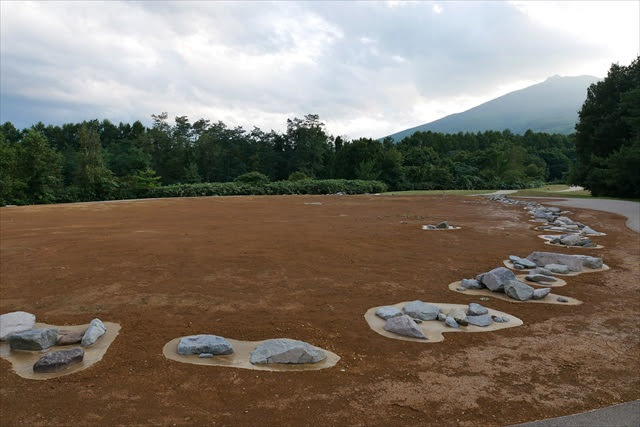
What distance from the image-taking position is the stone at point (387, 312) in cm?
507

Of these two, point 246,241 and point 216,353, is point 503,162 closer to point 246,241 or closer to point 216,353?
point 246,241

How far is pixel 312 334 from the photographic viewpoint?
4566 millimetres

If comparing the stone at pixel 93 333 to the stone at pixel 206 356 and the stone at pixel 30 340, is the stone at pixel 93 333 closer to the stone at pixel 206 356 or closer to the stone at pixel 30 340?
the stone at pixel 30 340

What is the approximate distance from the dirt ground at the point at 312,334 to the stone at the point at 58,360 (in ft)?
0.64

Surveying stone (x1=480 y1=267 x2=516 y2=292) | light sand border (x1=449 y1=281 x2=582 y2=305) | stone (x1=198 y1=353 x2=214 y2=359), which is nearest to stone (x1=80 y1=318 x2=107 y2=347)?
stone (x1=198 y1=353 x2=214 y2=359)

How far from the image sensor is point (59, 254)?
895cm

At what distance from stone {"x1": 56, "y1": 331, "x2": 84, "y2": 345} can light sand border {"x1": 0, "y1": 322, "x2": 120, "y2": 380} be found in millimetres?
44

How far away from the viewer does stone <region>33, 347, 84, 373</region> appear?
12.1ft

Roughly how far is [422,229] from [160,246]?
26.2 feet

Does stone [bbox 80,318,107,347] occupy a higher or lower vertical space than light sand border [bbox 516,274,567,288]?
higher

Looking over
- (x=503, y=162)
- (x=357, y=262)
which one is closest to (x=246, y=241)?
(x=357, y=262)

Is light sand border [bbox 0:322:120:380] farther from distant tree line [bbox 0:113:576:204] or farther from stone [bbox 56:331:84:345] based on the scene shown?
distant tree line [bbox 0:113:576:204]

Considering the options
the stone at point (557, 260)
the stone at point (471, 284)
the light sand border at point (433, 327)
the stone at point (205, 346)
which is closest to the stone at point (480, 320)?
the light sand border at point (433, 327)

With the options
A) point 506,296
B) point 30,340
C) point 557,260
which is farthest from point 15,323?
point 557,260
